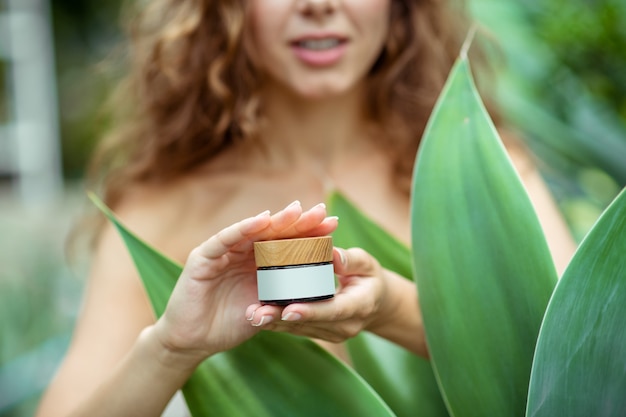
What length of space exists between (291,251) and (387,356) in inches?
8.2

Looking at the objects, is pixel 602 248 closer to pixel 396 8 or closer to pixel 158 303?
pixel 158 303

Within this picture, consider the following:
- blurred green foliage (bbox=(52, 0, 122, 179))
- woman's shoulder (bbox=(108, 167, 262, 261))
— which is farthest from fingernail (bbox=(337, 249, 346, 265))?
blurred green foliage (bbox=(52, 0, 122, 179))

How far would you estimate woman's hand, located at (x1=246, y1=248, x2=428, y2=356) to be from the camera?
61 cm

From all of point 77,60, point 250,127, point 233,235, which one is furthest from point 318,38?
point 77,60

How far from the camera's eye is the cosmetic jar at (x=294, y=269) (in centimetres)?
60

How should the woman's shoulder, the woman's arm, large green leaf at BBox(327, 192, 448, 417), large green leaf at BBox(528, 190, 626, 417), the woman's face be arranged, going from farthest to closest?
the woman's shoulder
the woman's face
large green leaf at BBox(327, 192, 448, 417)
the woman's arm
large green leaf at BBox(528, 190, 626, 417)

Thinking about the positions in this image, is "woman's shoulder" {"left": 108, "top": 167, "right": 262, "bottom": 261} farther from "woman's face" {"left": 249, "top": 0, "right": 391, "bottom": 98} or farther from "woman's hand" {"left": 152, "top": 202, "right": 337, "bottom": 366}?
"woman's hand" {"left": 152, "top": 202, "right": 337, "bottom": 366}

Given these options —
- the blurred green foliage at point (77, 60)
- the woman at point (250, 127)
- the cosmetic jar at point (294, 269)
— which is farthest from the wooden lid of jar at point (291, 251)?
the blurred green foliage at point (77, 60)

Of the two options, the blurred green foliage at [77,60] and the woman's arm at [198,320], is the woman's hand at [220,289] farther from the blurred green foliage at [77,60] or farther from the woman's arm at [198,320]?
the blurred green foliage at [77,60]

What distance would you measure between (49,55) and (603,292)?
4862 millimetres

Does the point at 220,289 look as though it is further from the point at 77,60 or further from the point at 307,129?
the point at 77,60

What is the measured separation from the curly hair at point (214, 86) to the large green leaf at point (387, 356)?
494 mm

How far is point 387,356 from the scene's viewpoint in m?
0.76

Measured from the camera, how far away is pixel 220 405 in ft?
2.11
